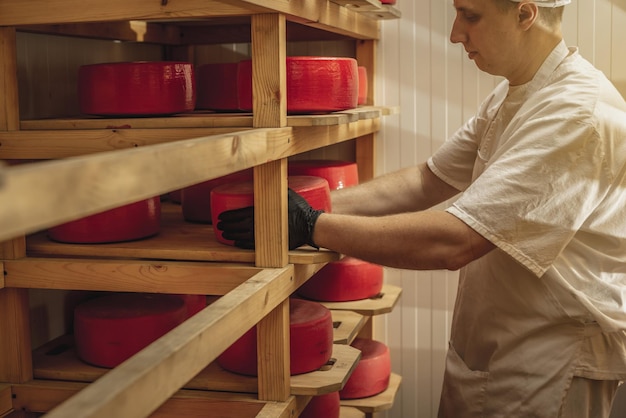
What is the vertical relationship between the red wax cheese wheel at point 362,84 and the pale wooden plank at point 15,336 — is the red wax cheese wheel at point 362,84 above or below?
above

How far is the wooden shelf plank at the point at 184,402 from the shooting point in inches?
72.2

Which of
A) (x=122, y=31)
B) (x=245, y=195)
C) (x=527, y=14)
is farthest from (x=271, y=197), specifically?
(x=122, y=31)

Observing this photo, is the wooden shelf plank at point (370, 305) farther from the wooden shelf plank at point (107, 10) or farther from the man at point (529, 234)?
the wooden shelf plank at point (107, 10)

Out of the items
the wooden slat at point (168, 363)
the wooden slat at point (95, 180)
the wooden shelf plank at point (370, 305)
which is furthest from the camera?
the wooden shelf plank at point (370, 305)

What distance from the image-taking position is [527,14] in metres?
2.11

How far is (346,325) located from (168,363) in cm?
141

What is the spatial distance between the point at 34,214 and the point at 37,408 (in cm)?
127

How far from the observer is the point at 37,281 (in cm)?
179

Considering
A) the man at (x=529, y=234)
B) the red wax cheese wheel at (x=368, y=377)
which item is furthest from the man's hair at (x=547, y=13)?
the red wax cheese wheel at (x=368, y=377)

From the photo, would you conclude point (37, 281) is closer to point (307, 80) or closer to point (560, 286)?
point (307, 80)

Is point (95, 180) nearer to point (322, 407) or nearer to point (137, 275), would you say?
point (137, 275)

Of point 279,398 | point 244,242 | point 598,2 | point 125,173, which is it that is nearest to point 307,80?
Answer: point 244,242

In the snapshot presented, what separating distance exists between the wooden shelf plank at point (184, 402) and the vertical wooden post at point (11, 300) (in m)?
0.05

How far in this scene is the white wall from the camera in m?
2.98
